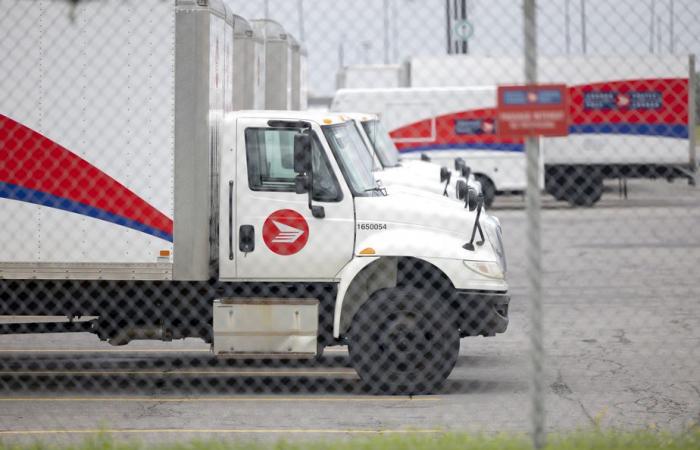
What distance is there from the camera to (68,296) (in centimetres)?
964

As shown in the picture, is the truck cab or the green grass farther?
the truck cab

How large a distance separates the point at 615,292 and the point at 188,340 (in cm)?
589

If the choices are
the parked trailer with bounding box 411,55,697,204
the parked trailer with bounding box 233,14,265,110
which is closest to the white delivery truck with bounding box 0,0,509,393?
the parked trailer with bounding box 233,14,265,110

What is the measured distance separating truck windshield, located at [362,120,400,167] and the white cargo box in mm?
5477

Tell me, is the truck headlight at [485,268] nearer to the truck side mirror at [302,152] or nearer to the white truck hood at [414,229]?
the white truck hood at [414,229]

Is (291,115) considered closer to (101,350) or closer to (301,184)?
(301,184)

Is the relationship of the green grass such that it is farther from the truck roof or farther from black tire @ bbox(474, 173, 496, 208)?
black tire @ bbox(474, 173, 496, 208)

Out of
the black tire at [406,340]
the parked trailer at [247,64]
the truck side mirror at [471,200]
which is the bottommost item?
the black tire at [406,340]

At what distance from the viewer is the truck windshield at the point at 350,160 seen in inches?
381

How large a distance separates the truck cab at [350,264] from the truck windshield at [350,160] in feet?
0.12

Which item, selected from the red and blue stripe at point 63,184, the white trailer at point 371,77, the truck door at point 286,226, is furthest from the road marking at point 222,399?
the white trailer at point 371,77

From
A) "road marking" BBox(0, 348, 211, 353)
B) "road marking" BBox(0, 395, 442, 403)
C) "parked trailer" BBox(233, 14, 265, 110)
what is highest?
"parked trailer" BBox(233, 14, 265, 110)

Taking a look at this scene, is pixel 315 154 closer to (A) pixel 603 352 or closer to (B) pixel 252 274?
(B) pixel 252 274

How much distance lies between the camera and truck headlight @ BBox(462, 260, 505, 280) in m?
9.44
